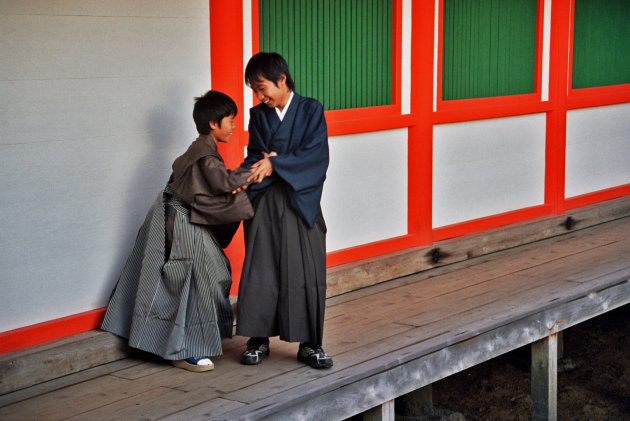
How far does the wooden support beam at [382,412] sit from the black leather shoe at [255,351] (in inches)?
23.1

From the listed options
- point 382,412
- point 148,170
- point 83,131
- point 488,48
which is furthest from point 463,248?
point 83,131

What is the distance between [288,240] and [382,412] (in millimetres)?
953

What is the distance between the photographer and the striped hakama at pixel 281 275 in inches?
166

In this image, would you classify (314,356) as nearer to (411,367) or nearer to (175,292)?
(411,367)

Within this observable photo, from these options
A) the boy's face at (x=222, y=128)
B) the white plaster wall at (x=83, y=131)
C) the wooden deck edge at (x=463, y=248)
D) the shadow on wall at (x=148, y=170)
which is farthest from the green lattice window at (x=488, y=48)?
the boy's face at (x=222, y=128)

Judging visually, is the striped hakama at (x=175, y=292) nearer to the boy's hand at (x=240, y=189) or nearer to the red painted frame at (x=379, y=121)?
the boy's hand at (x=240, y=189)

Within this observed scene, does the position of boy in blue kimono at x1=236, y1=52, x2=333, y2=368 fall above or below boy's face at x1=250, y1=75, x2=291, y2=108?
below

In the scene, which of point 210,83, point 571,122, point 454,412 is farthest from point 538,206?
point 210,83

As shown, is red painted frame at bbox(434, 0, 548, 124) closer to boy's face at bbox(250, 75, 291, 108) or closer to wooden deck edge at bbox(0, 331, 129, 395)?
boy's face at bbox(250, 75, 291, 108)

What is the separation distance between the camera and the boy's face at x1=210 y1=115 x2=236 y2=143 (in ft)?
14.0

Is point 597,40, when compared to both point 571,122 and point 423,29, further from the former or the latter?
point 423,29

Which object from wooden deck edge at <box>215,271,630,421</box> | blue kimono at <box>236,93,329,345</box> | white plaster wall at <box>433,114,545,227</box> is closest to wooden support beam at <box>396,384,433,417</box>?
wooden deck edge at <box>215,271,630,421</box>

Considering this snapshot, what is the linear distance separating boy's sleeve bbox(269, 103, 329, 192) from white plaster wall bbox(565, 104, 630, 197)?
3.85 meters

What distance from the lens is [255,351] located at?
4398 millimetres
